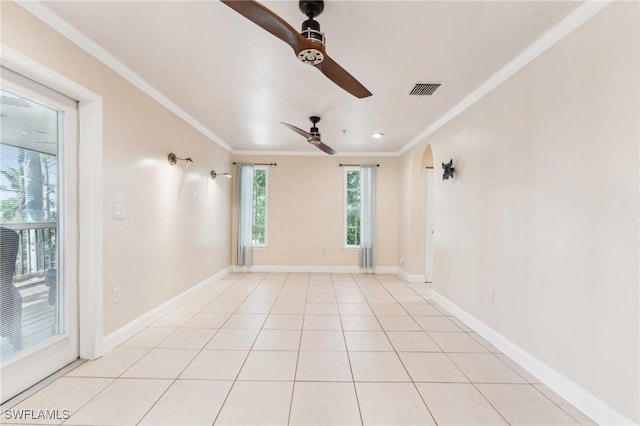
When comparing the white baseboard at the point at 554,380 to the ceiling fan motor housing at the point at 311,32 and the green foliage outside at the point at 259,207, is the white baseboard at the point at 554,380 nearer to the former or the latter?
the ceiling fan motor housing at the point at 311,32

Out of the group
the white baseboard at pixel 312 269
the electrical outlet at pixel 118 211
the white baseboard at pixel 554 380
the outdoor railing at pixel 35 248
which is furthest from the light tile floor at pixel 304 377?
the white baseboard at pixel 312 269

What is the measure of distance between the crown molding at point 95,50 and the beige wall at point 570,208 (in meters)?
3.37

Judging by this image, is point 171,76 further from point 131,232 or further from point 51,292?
point 51,292

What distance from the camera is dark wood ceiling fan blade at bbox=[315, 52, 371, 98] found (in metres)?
1.68

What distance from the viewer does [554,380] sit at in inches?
75.5

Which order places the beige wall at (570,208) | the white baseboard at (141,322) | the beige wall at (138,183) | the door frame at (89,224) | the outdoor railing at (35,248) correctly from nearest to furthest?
the beige wall at (570,208) < the outdoor railing at (35,248) < the beige wall at (138,183) < the door frame at (89,224) < the white baseboard at (141,322)

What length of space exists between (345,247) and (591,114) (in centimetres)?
449

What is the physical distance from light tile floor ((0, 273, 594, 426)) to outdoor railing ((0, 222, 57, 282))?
80 centimetres

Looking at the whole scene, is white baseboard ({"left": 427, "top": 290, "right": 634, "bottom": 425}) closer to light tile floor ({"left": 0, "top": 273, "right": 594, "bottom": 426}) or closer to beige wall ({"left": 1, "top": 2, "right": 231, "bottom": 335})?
light tile floor ({"left": 0, "top": 273, "right": 594, "bottom": 426})

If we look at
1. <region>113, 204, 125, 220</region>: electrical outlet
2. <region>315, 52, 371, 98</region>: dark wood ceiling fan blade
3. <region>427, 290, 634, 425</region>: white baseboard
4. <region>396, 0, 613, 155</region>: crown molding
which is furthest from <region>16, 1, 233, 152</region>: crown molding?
<region>427, 290, 634, 425</region>: white baseboard

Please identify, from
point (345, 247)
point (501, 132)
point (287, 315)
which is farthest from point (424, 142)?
point (287, 315)

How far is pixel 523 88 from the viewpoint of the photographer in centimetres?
225

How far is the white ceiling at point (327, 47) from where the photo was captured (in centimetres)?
176

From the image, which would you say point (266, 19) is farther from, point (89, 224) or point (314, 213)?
point (314, 213)
